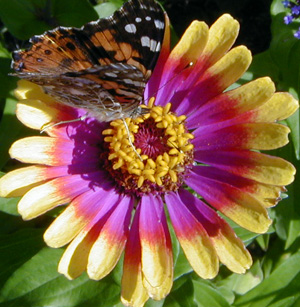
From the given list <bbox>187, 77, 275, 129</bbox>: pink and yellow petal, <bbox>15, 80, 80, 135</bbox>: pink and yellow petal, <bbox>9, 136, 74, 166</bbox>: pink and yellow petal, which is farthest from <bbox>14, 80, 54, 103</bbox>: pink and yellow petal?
<bbox>187, 77, 275, 129</bbox>: pink and yellow petal

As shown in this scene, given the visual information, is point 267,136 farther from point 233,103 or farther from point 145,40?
point 145,40

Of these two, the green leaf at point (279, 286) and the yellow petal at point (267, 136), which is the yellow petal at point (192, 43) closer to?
the yellow petal at point (267, 136)

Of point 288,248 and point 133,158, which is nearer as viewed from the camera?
point 133,158

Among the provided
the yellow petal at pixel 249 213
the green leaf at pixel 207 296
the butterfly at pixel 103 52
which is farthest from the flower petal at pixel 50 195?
the green leaf at pixel 207 296

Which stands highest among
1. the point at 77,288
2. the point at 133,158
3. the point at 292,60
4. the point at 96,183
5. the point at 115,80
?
the point at 292,60

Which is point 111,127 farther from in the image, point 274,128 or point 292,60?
point 292,60

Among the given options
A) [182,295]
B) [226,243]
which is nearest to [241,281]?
[182,295]

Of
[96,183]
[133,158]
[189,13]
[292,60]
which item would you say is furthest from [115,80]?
[189,13]
